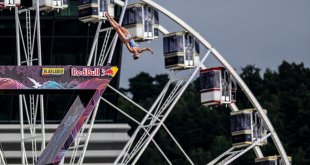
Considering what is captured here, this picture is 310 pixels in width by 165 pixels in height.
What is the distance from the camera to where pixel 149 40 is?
279 ft

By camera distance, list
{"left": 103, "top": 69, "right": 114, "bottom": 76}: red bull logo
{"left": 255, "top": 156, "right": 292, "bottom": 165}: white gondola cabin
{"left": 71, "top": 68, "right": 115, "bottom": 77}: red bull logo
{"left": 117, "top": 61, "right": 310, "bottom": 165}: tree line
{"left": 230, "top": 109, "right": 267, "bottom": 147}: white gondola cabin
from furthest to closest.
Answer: {"left": 117, "top": 61, "right": 310, "bottom": 165}: tree line < {"left": 255, "top": 156, "right": 292, "bottom": 165}: white gondola cabin < {"left": 230, "top": 109, "right": 267, "bottom": 147}: white gondola cabin < {"left": 103, "top": 69, "right": 114, "bottom": 76}: red bull logo < {"left": 71, "top": 68, "right": 115, "bottom": 77}: red bull logo

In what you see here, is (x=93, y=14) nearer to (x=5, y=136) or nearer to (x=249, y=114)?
(x=249, y=114)

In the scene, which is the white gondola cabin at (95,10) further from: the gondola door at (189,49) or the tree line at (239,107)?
the tree line at (239,107)

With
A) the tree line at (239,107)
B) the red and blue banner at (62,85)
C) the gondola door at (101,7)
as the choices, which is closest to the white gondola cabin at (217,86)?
the gondola door at (101,7)

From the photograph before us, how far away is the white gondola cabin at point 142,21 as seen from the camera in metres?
84.8

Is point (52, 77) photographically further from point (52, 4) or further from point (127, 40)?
point (52, 4)

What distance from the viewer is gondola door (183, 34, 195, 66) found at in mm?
86781

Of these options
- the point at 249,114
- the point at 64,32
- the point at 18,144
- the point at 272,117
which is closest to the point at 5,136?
the point at 18,144

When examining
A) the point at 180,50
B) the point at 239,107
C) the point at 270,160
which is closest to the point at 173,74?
the point at 180,50

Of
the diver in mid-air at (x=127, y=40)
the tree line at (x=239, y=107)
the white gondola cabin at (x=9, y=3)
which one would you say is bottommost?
the tree line at (x=239, y=107)

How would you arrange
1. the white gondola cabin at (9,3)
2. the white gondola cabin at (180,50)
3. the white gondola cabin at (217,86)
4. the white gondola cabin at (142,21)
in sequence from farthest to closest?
the white gondola cabin at (217,86) → the white gondola cabin at (180,50) → the white gondola cabin at (142,21) → the white gondola cabin at (9,3)

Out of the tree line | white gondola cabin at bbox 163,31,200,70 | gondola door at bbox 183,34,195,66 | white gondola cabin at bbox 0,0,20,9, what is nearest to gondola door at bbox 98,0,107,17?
white gondola cabin at bbox 163,31,200,70

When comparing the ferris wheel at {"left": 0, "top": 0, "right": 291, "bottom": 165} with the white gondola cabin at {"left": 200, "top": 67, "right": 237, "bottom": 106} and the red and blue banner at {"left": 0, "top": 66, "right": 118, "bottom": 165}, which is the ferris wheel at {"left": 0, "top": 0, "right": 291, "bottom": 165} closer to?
the white gondola cabin at {"left": 200, "top": 67, "right": 237, "bottom": 106}

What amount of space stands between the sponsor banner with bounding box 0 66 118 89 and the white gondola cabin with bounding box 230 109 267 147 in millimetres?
15252
